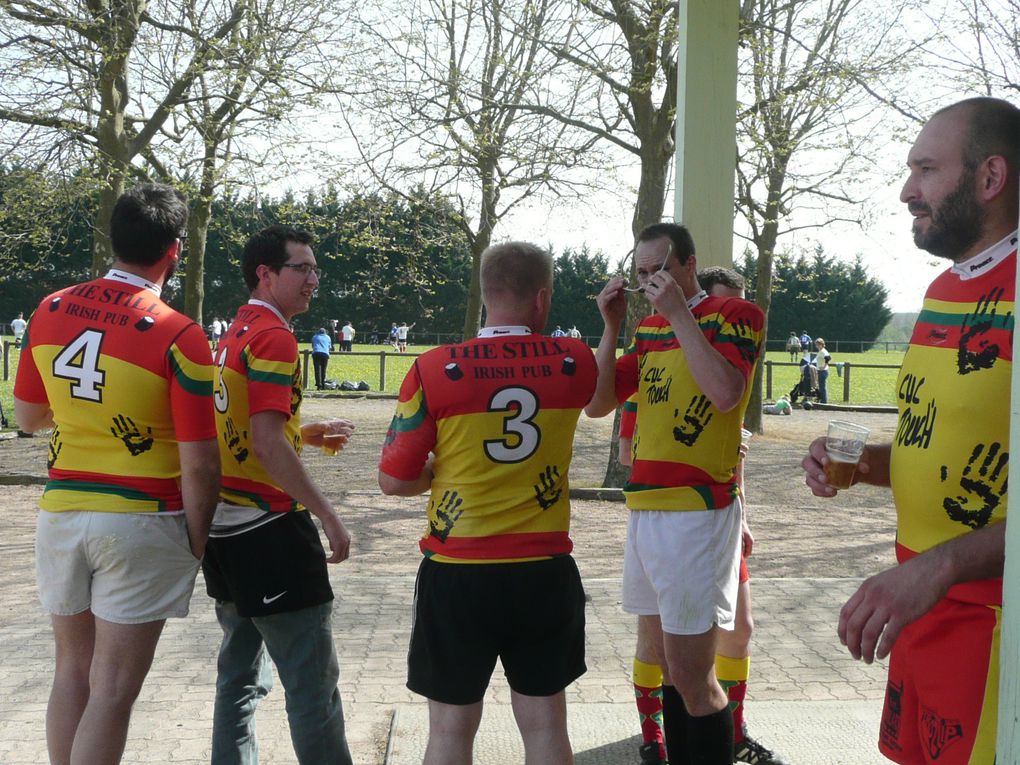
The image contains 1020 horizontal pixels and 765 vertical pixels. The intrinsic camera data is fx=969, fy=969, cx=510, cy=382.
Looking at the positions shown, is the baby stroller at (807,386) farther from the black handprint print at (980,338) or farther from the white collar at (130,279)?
the black handprint print at (980,338)

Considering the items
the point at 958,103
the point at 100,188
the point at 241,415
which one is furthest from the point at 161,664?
the point at 100,188

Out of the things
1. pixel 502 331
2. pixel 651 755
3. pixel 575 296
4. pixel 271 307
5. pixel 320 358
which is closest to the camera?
pixel 502 331

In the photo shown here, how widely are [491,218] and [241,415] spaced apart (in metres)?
15.5

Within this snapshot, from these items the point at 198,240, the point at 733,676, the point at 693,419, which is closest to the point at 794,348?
the point at 198,240

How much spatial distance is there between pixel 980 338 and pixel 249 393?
2.23 m

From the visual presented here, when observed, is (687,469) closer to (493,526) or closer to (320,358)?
(493,526)

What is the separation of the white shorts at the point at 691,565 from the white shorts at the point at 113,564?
1564mm

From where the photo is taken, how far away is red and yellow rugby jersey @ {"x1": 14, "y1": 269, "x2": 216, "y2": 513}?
2.97 meters

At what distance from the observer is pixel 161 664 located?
5.07m

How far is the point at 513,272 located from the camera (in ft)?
9.81

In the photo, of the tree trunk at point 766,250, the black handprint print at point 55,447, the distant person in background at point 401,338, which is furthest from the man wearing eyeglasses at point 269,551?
the distant person in background at point 401,338

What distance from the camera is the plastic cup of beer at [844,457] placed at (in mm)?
2326

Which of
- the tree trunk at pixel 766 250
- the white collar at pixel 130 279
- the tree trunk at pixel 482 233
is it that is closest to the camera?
the white collar at pixel 130 279

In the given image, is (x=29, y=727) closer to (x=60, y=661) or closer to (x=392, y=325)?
(x=60, y=661)
